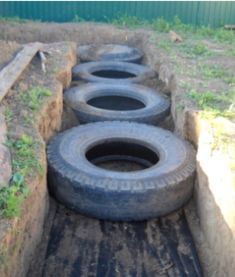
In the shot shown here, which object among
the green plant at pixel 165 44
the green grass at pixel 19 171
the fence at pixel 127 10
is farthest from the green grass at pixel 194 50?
the green grass at pixel 19 171

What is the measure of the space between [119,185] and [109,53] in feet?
16.5

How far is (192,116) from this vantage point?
17.5 feet

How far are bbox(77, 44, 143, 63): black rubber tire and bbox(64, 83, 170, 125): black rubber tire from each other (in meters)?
1.76

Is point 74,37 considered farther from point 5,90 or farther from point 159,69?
point 5,90

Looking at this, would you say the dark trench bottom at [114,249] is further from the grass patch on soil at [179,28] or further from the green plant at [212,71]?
the grass patch on soil at [179,28]

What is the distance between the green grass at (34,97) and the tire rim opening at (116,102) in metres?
1.44

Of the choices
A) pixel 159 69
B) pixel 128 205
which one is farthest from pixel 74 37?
pixel 128 205

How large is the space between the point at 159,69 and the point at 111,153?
265 cm

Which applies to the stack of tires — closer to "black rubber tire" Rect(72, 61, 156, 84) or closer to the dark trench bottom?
"black rubber tire" Rect(72, 61, 156, 84)

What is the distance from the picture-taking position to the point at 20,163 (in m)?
3.91

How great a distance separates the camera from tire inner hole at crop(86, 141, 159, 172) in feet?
18.3

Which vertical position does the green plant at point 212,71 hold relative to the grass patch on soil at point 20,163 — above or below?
below

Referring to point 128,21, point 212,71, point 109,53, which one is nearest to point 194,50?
point 212,71

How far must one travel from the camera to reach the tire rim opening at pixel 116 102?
706 centimetres
